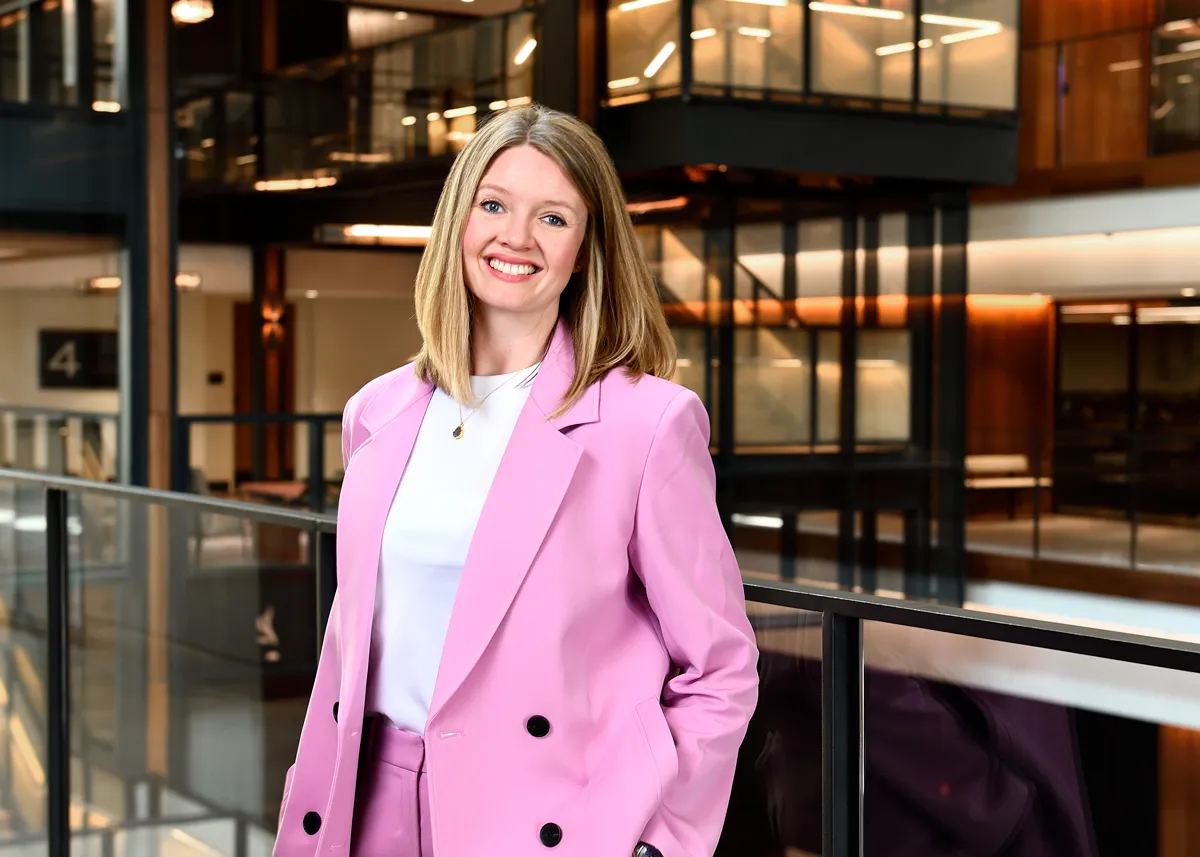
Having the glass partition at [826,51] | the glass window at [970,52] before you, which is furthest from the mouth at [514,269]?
the glass window at [970,52]

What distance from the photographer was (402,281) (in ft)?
42.1

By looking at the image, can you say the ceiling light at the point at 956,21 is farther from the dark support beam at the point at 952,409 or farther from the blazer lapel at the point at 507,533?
the blazer lapel at the point at 507,533

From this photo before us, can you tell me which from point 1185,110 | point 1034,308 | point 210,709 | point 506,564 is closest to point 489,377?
point 506,564

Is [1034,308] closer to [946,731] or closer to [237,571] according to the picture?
[237,571]

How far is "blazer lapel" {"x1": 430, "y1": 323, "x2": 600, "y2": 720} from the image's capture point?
172cm

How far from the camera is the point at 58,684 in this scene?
13.4ft

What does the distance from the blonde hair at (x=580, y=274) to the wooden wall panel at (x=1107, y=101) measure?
16419 mm

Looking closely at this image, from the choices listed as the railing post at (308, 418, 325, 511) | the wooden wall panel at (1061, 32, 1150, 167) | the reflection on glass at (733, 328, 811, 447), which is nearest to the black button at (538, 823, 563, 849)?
the railing post at (308, 418, 325, 511)

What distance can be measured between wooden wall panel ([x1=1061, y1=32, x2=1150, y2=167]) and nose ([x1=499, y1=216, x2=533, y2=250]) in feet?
54.1

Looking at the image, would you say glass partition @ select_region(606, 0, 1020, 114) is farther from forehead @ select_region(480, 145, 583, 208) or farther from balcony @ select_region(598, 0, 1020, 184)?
forehead @ select_region(480, 145, 583, 208)

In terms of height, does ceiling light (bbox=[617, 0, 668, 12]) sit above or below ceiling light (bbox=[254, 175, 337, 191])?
above

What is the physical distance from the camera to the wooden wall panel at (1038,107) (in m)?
18.1

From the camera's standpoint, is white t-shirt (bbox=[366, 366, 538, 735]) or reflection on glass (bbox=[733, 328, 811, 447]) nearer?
white t-shirt (bbox=[366, 366, 538, 735])

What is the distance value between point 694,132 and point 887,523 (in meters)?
4.39
